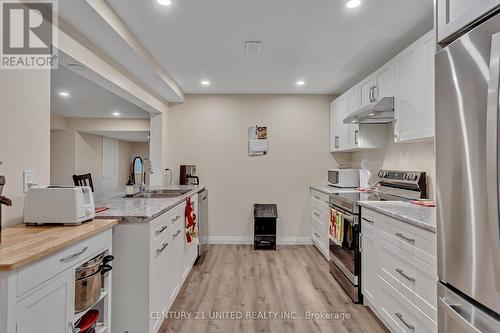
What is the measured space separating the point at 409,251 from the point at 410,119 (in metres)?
1.23

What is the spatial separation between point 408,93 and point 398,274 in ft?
5.11

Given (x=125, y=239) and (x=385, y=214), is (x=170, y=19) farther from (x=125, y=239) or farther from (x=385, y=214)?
(x=385, y=214)

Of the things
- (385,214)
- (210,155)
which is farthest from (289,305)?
(210,155)

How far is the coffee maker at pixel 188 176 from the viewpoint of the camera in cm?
449

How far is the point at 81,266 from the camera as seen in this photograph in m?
1.41

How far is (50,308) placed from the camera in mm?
1147

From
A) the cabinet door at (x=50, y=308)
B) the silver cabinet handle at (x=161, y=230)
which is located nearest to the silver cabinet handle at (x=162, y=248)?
the silver cabinet handle at (x=161, y=230)

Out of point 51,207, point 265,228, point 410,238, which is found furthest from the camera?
point 265,228

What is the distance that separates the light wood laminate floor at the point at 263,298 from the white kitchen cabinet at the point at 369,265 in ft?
0.62

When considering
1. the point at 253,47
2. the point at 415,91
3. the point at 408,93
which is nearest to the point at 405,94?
the point at 408,93

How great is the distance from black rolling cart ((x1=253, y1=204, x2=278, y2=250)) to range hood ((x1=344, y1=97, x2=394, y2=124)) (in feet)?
6.04

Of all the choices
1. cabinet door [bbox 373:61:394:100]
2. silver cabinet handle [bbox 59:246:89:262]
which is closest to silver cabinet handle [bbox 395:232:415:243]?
cabinet door [bbox 373:61:394:100]

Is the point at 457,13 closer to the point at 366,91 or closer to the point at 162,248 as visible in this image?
the point at 162,248

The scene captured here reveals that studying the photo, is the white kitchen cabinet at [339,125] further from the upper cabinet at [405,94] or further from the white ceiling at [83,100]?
the white ceiling at [83,100]
